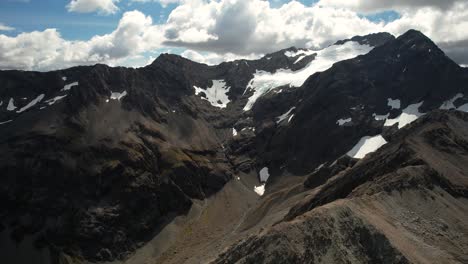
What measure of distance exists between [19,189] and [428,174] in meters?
168

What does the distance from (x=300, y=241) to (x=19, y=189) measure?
6322 inches

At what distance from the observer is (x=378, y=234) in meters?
78.9

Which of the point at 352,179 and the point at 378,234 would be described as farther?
the point at 352,179

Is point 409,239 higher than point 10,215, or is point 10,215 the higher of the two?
point 10,215

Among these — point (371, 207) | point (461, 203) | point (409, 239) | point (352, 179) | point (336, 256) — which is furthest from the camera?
point (352, 179)

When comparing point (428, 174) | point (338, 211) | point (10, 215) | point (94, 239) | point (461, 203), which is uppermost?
point (10, 215)

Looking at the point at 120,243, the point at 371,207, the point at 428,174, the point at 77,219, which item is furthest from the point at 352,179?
the point at 77,219

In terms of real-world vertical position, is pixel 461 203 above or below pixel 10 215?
below

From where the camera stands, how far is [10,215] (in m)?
192

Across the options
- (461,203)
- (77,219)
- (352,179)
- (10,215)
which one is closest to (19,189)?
(10,215)

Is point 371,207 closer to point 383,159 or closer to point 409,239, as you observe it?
point 409,239

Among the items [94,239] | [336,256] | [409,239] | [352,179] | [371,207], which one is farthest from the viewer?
[94,239]

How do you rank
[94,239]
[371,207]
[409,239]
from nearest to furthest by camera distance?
[409,239] → [371,207] → [94,239]

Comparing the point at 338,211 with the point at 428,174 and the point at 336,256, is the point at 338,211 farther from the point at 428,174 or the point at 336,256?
the point at 428,174
